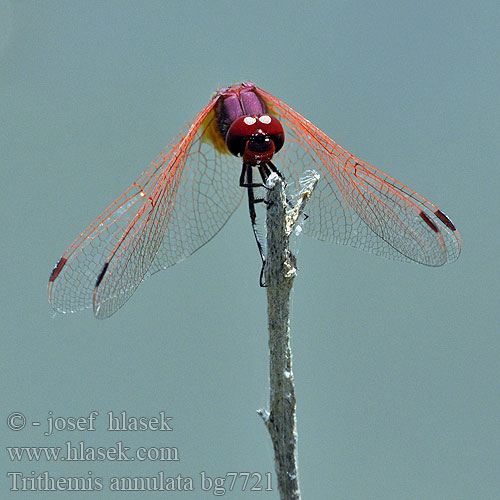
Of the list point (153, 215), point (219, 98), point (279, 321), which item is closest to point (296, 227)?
point (279, 321)

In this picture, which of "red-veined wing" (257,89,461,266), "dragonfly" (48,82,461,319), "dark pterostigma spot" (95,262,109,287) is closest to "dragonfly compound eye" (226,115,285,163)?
"dragonfly" (48,82,461,319)

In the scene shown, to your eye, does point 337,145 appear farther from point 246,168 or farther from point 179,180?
point 179,180

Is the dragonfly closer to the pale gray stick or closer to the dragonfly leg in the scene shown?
the dragonfly leg

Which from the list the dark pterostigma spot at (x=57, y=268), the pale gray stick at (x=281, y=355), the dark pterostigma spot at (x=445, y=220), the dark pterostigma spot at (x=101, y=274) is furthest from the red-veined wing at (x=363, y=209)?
the dark pterostigma spot at (x=57, y=268)

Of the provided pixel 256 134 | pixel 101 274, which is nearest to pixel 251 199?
pixel 256 134

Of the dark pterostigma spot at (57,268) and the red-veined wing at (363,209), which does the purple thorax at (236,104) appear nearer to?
the red-veined wing at (363,209)

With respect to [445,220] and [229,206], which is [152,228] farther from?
[445,220]

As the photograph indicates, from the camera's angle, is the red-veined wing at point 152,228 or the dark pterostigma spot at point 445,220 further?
the dark pterostigma spot at point 445,220
